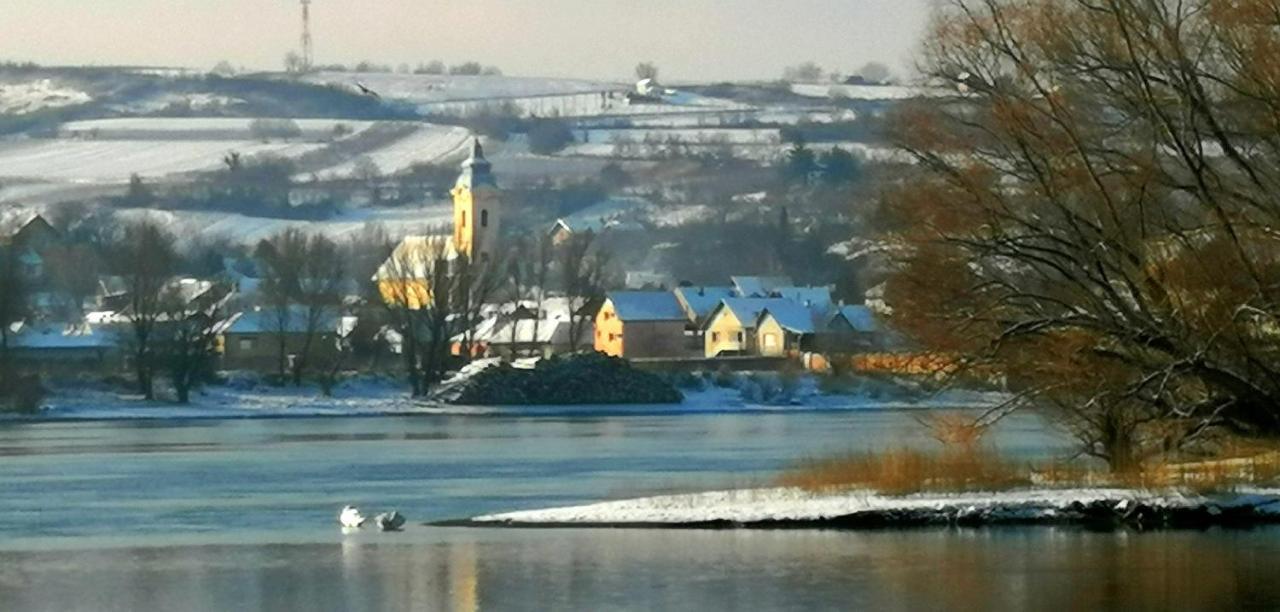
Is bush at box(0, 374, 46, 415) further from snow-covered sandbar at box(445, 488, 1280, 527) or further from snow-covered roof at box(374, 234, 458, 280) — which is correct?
snow-covered sandbar at box(445, 488, 1280, 527)

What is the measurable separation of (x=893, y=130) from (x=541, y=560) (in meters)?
11.4

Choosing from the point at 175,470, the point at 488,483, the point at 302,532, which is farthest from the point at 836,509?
the point at 175,470

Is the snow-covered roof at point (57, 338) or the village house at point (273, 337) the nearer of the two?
the snow-covered roof at point (57, 338)

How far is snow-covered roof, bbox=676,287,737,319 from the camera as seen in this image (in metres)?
157

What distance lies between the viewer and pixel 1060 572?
29062 mm

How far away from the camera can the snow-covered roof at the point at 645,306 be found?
154 meters

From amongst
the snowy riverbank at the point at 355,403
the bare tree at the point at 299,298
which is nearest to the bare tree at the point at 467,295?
the bare tree at the point at 299,298

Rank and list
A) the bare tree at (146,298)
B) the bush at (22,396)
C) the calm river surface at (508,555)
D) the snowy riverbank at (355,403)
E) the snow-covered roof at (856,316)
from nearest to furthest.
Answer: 1. the calm river surface at (508,555)
2. the bush at (22,396)
3. the snowy riverbank at (355,403)
4. the bare tree at (146,298)
5. the snow-covered roof at (856,316)

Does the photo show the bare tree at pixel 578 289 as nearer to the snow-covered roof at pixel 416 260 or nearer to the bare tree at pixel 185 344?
the snow-covered roof at pixel 416 260

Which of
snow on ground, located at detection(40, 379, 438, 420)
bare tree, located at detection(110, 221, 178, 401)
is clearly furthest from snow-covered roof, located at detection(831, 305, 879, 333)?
bare tree, located at detection(110, 221, 178, 401)

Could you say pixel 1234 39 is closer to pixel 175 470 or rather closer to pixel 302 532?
pixel 302 532

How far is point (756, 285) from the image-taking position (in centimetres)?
17575

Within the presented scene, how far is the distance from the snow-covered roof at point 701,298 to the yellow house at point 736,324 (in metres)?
1.43

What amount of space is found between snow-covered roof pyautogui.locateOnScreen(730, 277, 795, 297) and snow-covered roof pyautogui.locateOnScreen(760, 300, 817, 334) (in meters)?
7.67
